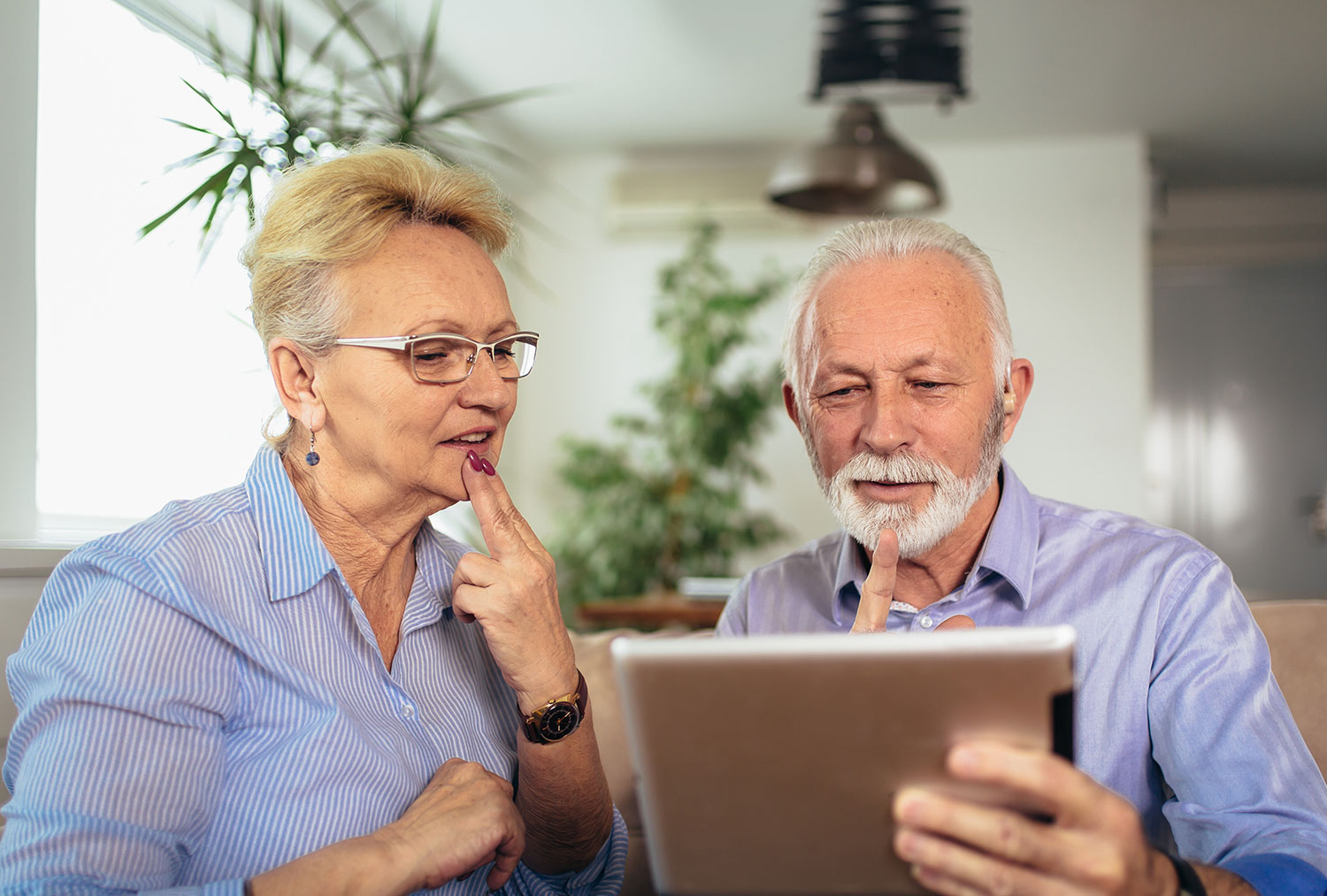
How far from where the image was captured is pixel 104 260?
3031 millimetres

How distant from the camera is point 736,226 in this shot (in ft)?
20.5

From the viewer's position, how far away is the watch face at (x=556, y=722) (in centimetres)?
133

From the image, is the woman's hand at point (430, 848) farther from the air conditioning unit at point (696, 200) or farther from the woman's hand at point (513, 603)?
the air conditioning unit at point (696, 200)

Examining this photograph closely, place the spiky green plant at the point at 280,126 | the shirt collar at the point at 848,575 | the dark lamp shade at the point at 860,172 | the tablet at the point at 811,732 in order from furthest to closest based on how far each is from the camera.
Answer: the dark lamp shade at the point at 860,172, the spiky green plant at the point at 280,126, the shirt collar at the point at 848,575, the tablet at the point at 811,732

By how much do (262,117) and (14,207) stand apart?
1.85 feet

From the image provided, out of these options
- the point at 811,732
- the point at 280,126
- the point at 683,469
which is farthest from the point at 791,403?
the point at 683,469

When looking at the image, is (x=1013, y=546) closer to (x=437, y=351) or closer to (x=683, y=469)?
(x=437, y=351)

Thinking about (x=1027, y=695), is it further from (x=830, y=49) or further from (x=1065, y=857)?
(x=830, y=49)

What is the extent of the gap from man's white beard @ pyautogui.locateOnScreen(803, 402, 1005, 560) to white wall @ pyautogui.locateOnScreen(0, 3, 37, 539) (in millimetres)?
1628

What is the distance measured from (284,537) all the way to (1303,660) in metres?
1.53

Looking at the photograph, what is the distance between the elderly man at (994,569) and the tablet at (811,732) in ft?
1.27

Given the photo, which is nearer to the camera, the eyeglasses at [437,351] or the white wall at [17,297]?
the eyeglasses at [437,351]

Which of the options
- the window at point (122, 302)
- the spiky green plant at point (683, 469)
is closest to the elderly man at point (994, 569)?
the window at point (122, 302)

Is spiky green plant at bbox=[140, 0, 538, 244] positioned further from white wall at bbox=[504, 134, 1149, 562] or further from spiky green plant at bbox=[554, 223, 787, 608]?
white wall at bbox=[504, 134, 1149, 562]
